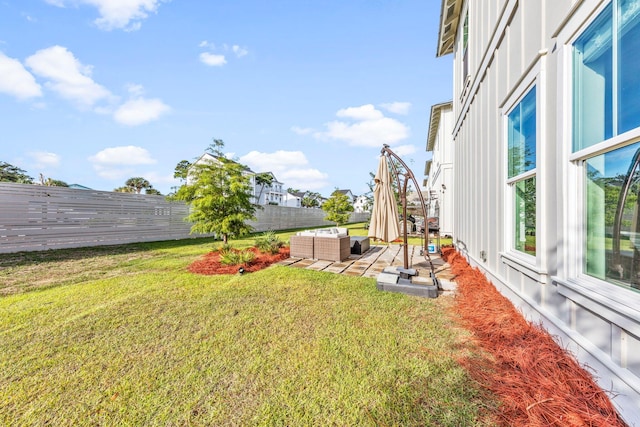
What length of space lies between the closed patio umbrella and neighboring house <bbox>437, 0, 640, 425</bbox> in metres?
1.78

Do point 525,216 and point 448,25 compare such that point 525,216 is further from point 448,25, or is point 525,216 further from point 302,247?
point 448,25

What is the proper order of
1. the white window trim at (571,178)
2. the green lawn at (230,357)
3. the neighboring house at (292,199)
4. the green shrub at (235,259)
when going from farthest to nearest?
the neighboring house at (292,199) < the green shrub at (235,259) < the white window trim at (571,178) < the green lawn at (230,357)

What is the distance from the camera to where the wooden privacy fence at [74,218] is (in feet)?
27.2

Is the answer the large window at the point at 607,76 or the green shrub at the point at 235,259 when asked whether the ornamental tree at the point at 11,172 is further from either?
the large window at the point at 607,76

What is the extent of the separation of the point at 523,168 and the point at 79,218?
14276 mm

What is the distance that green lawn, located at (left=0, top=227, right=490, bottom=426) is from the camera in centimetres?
182

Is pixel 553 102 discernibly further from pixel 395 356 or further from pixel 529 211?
pixel 395 356

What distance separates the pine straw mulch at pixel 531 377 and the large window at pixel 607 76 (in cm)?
195

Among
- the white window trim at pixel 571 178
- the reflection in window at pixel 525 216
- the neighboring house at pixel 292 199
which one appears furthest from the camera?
the neighboring house at pixel 292 199

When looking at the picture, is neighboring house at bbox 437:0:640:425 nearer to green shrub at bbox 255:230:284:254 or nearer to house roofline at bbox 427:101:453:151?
green shrub at bbox 255:230:284:254

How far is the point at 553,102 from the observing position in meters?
2.50

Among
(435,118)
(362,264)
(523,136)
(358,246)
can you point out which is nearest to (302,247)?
(362,264)

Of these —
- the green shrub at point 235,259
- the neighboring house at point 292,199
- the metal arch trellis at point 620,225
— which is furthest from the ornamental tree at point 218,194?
the neighboring house at point 292,199

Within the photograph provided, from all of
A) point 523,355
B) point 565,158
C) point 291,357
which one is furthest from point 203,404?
point 565,158
